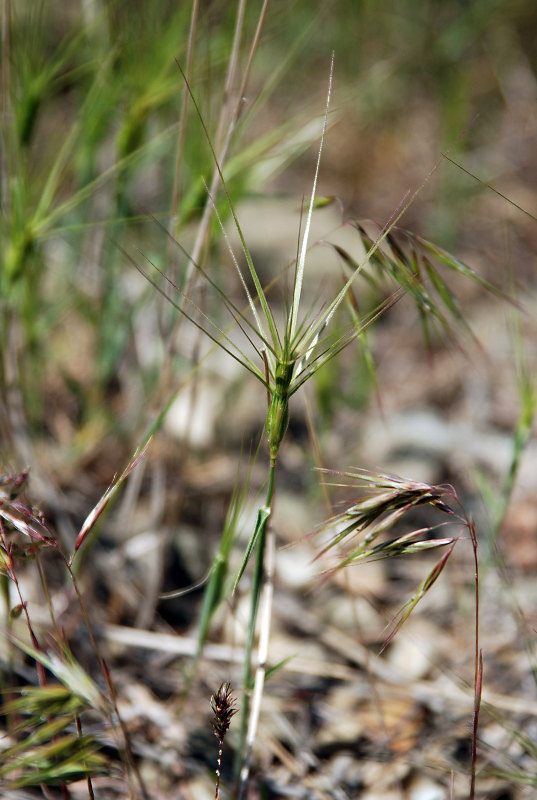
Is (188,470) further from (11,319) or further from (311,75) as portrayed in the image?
(311,75)

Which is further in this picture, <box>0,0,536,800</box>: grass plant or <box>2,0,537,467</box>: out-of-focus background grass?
<box>2,0,537,467</box>: out-of-focus background grass

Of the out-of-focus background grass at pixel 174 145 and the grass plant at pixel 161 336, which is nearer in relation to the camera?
the grass plant at pixel 161 336

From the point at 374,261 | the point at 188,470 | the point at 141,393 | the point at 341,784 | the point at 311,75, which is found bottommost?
the point at 341,784

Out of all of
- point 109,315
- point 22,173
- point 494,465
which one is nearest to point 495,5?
point 494,465

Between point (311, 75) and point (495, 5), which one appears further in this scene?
point (311, 75)

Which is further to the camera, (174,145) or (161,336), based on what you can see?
(174,145)

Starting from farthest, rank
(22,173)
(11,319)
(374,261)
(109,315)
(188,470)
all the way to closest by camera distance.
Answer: (188,470)
(109,315)
(11,319)
(22,173)
(374,261)

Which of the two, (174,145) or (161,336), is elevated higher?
(174,145)

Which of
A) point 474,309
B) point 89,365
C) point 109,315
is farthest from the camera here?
point 474,309

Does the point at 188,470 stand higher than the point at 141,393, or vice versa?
the point at 141,393

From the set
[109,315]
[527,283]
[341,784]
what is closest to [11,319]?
[109,315]
